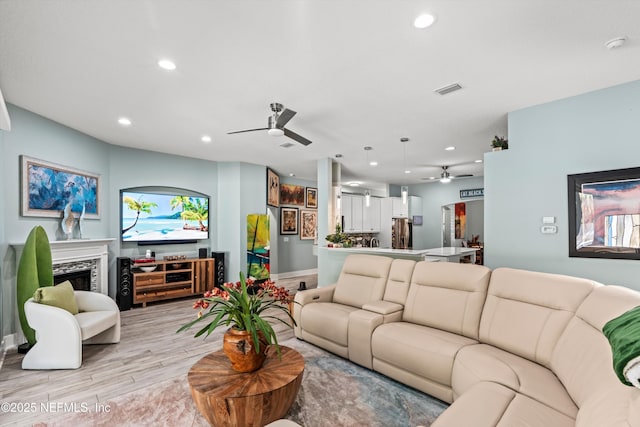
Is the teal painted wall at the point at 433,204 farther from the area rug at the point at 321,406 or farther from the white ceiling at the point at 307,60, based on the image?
the area rug at the point at 321,406

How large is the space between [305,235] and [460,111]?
5576 mm

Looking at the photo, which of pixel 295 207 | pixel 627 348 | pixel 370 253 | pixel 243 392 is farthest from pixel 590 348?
pixel 295 207

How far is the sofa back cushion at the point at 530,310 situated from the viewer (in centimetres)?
205

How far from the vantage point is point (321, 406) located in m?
2.30

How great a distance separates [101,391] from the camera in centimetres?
254

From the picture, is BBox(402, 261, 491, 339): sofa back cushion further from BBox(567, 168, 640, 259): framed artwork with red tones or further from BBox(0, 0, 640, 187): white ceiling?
BBox(0, 0, 640, 187): white ceiling

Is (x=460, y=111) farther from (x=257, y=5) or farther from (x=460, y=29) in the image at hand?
(x=257, y=5)

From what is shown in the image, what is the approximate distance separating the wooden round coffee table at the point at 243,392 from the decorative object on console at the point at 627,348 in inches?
64.3

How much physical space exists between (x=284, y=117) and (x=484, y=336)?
9.11 ft

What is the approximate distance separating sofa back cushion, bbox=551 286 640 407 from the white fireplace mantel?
524 cm

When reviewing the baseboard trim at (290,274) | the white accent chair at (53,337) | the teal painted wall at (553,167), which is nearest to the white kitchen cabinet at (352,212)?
the baseboard trim at (290,274)

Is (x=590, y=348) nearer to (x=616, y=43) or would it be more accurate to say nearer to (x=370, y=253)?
(x=616, y=43)

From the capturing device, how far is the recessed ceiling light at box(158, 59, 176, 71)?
8.20 ft

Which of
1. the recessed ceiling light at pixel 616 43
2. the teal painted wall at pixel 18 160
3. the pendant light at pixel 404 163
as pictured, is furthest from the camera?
the pendant light at pixel 404 163
